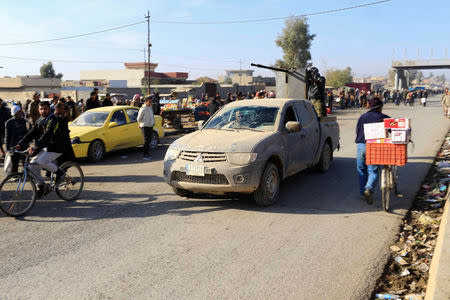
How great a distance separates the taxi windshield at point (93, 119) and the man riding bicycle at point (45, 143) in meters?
4.70

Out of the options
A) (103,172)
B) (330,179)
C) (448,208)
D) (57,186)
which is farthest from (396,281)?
(103,172)

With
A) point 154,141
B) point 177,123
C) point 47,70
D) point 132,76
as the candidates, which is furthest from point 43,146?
point 47,70

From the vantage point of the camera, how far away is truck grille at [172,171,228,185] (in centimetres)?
616


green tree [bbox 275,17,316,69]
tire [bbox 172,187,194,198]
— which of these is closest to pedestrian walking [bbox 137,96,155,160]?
tire [bbox 172,187,194,198]

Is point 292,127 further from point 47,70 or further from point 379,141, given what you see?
point 47,70

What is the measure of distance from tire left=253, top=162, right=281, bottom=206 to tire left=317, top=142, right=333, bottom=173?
2588 millimetres

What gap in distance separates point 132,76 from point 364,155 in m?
103

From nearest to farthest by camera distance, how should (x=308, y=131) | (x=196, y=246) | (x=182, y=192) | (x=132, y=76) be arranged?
(x=196, y=246) < (x=182, y=192) < (x=308, y=131) < (x=132, y=76)

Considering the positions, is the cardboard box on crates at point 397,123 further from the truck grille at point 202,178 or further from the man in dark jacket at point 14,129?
the man in dark jacket at point 14,129

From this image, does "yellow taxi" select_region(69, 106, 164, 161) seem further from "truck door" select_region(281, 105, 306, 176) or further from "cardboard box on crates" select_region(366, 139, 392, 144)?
"cardboard box on crates" select_region(366, 139, 392, 144)

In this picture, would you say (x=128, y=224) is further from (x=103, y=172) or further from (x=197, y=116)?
(x=197, y=116)

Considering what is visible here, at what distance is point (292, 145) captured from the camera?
7.25 meters

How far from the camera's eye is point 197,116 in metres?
21.5

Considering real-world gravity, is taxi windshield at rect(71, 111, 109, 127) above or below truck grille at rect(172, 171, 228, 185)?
above
